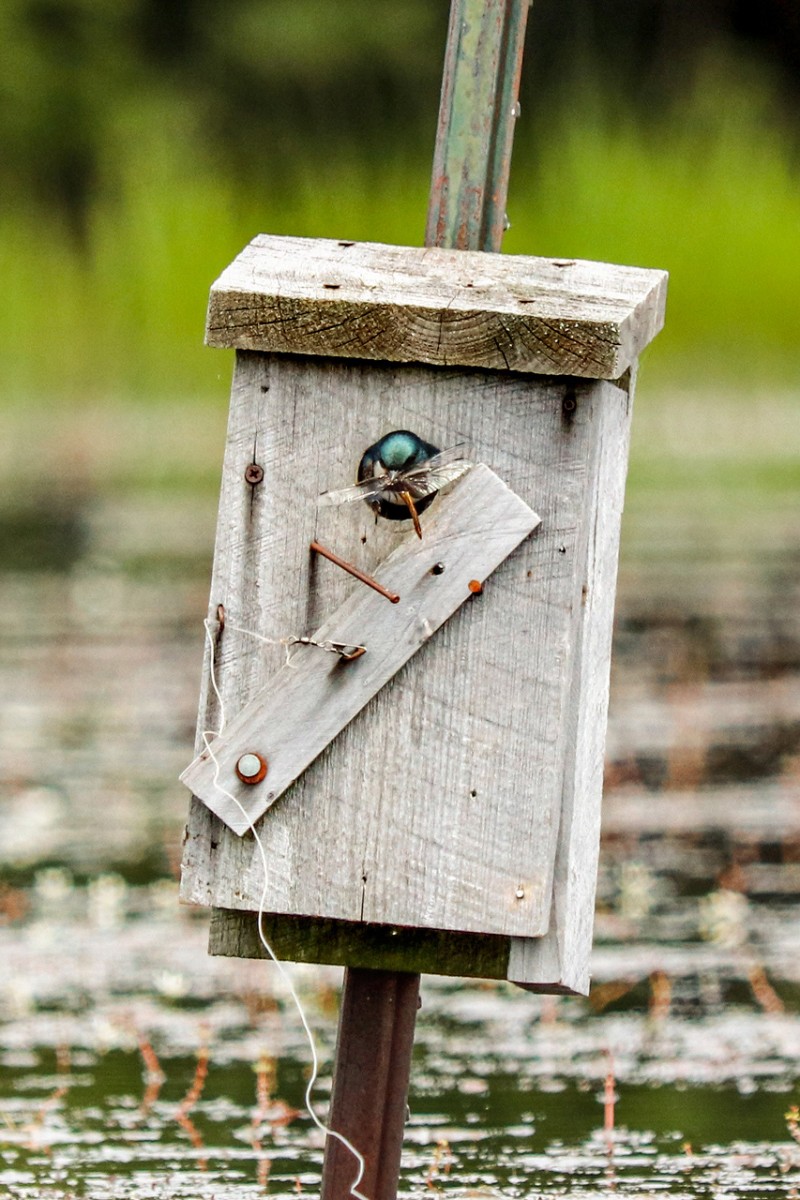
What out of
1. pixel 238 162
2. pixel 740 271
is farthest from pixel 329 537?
pixel 238 162

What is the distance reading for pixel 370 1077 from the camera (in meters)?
3.04

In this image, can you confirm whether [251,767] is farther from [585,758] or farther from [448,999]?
[448,999]

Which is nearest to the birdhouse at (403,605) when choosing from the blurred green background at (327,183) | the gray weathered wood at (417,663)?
the gray weathered wood at (417,663)

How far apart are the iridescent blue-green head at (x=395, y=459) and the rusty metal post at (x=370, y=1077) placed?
57 centimetres

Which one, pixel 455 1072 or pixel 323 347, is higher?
pixel 323 347

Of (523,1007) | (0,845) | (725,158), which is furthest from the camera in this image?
(725,158)

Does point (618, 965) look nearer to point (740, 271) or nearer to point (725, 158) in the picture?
point (740, 271)

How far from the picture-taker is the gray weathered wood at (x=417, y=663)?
287 cm

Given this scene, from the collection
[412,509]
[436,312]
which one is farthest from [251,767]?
[436,312]

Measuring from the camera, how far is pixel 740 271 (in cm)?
1524

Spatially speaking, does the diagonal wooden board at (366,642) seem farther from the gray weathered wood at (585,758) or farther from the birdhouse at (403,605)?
the gray weathered wood at (585,758)

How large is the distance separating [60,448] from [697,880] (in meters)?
8.71

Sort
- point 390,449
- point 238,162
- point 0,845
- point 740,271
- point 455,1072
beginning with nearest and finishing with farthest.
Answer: point 390,449 < point 455,1072 < point 0,845 < point 740,271 < point 238,162

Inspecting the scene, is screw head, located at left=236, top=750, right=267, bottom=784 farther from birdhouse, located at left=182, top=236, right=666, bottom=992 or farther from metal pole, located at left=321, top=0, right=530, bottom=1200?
metal pole, located at left=321, top=0, right=530, bottom=1200
